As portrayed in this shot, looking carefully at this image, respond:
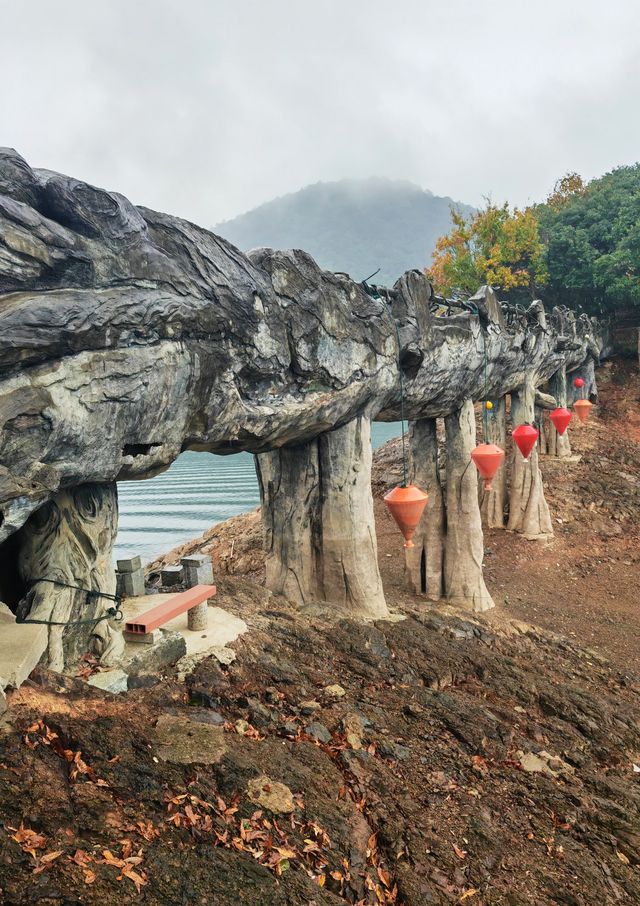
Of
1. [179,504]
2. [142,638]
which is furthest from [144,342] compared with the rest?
[179,504]

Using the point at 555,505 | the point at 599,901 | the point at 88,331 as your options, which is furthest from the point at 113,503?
the point at 555,505

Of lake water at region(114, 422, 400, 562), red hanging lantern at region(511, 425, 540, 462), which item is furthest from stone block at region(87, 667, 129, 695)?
lake water at region(114, 422, 400, 562)

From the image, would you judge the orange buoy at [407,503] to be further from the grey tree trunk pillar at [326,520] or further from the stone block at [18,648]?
the stone block at [18,648]

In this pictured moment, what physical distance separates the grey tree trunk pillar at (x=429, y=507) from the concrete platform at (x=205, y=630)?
4366 mm

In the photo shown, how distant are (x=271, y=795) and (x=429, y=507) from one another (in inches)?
255

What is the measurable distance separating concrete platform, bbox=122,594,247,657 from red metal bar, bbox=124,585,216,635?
25 cm

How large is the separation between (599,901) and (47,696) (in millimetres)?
3246

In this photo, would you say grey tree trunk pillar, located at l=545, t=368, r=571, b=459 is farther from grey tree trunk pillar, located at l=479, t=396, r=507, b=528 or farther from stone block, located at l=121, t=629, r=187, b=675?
stone block, located at l=121, t=629, r=187, b=675

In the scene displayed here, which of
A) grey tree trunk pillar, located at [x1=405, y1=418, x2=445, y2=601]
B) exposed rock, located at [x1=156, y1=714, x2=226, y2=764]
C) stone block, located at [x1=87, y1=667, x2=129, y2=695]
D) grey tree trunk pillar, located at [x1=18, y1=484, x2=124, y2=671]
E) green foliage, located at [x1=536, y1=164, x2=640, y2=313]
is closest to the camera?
exposed rock, located at [x1=156, y1=714, x2=226, y2=764]

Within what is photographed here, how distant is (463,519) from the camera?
9.30 metres

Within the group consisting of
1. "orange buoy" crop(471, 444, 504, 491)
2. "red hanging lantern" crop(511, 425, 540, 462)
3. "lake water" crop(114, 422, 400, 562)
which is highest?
"red hanging lantern" crop(511, 425, 540, 462)

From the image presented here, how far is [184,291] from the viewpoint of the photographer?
4504 millimetres

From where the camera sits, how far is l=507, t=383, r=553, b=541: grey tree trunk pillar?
13.0m

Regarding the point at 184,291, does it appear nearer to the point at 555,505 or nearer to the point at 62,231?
the point at 62,231
